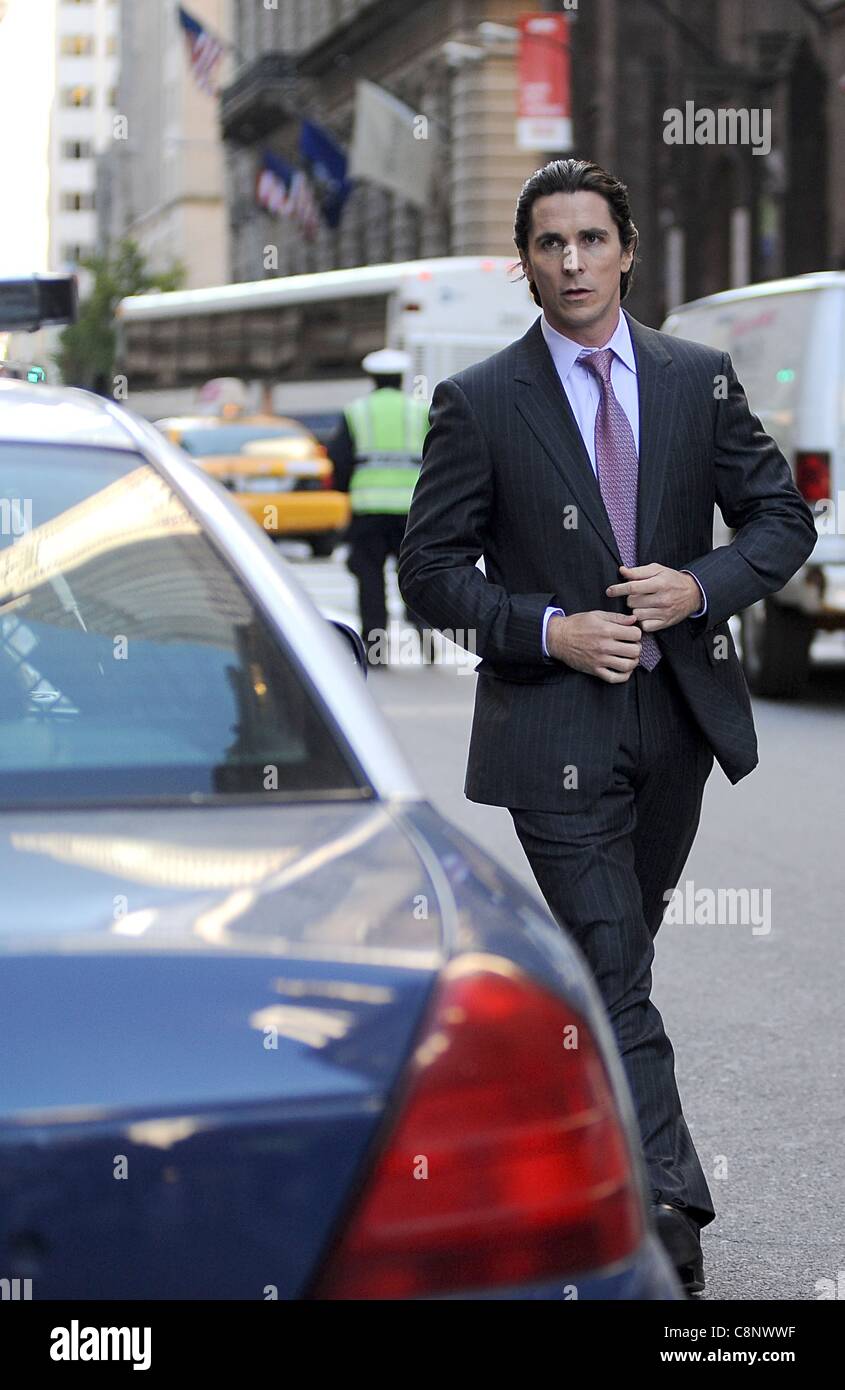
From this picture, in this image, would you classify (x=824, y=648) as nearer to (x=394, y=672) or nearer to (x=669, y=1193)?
(x=394, y=672)

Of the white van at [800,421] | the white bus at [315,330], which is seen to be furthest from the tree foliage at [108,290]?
the white van at [800,421]

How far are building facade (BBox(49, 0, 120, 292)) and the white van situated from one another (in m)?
112

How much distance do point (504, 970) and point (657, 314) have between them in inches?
1313

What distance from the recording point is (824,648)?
1650 centimetres

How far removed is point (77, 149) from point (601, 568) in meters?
130

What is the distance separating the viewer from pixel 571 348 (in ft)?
11.7

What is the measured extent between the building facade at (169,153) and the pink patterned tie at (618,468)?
7297 centimetres

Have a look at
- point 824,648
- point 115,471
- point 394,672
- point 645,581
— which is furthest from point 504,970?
point 824,648

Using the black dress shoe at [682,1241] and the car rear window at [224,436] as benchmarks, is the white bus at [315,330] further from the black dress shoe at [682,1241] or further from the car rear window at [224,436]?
the black dress shoe at [682,1241]

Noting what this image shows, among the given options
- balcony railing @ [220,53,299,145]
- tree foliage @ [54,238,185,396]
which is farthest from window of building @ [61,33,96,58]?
balcony railing @ [220,53,299,145]

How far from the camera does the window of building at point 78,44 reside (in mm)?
125312

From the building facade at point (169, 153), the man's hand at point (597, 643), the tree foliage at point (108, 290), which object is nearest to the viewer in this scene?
the man's hand at point (597, 643)
